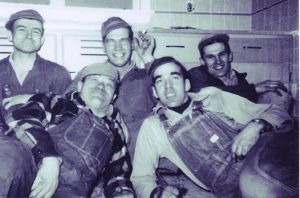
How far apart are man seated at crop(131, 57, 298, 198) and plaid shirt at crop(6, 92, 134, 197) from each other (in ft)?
0.32

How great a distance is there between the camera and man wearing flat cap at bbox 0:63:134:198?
1.21 metres

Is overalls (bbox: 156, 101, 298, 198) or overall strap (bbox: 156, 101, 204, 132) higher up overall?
overall strap (bbox: 156, 101, 204, 132)

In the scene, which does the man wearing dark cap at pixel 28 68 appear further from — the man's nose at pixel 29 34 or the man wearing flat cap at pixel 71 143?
the man wearing flat cap at pixel 71 143

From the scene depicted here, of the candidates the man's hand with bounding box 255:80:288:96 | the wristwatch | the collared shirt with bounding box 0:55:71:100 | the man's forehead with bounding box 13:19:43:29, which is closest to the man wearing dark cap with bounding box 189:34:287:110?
the man's hand with bounding box 255:80:288:96

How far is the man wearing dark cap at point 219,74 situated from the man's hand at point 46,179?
4.26ft

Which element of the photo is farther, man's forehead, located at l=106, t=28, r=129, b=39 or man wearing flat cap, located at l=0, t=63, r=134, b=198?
man's forehead, located at l=106, t=28, r=129, b=39

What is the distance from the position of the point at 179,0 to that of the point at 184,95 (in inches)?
74.3

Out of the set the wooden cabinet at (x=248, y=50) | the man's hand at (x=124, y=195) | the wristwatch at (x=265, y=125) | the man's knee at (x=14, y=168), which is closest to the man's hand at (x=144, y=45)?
the wooden cabinet at (x=248, y=50)

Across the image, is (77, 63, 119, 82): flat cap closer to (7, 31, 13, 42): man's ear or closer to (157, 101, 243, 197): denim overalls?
(157, 101, 243, 197): denim overalls

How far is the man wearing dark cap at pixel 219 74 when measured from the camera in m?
2.27

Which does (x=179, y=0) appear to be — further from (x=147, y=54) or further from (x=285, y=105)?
(x=285, y=105)

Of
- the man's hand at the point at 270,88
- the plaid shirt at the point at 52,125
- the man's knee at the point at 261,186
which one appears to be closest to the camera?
the man's knee at the point at 261,186

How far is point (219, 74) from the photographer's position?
2.45m

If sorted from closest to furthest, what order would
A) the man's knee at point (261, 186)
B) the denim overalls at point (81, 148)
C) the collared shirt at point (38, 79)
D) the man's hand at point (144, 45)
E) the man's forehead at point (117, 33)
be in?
1. the man's knee at point (261, 186)
2. the denim overalls at point (81, 148)
3. the collared shirt at point (38, 79)
4. the man's forehead at point (117, 33)
5. the man's hand at point (144, 45)
